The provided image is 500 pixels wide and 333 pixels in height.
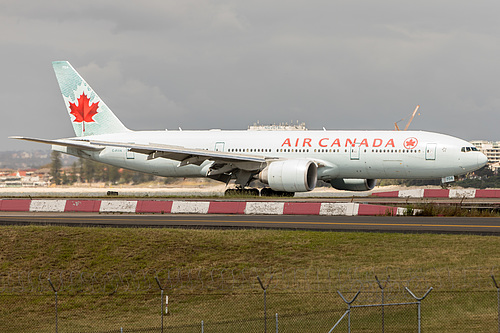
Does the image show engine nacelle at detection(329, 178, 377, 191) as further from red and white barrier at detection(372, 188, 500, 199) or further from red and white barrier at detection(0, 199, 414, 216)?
red and white barrier at detection(0, 199, 414, 216)

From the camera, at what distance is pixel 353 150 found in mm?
42250

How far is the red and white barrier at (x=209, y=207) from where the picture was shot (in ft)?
104

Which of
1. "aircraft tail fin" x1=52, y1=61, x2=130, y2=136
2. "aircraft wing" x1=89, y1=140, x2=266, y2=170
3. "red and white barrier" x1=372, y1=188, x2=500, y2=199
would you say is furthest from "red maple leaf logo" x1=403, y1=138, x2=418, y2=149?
"aircraft tail fin" x1=52, y1=61, x2=130, y2=136

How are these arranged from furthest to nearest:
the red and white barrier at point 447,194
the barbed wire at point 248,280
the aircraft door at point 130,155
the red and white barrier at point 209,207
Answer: the aircraft door at point 130,155 → the red and white barrier at point 447,194 → the red and white barrier at point 209,207 → the barbed wire at point 248,280

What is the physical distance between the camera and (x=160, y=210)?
34688mm

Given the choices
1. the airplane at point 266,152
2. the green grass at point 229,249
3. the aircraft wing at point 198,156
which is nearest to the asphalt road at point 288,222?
the green grass at point 229,249

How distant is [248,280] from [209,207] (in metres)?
14.3

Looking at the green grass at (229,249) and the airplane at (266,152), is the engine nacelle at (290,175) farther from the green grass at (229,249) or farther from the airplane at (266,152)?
the green grass at (229,249)

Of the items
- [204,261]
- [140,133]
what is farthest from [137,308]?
[140,133]

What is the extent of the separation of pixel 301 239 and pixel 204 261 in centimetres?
369

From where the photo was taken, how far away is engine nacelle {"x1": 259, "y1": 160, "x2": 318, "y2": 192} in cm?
4047

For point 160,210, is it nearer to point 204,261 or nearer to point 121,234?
point 121,234

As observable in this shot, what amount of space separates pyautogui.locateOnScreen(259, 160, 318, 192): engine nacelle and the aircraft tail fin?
47.0ft

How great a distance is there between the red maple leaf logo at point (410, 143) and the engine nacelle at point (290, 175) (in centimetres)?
569
